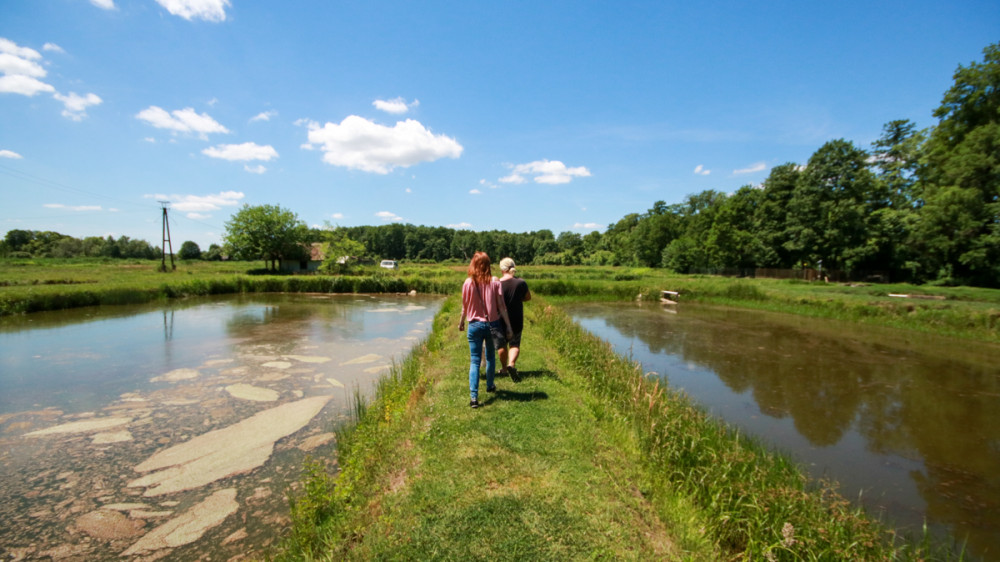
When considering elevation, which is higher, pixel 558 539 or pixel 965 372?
pixel 558 539

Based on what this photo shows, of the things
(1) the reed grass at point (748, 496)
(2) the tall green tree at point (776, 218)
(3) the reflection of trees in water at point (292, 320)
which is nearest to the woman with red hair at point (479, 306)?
(1) the reed grass at point (748, 496)

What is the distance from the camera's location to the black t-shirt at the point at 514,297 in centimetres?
621

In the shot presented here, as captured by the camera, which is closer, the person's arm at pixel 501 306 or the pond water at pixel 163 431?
the pond water at pixel 163 431

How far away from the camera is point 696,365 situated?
38.0 feet

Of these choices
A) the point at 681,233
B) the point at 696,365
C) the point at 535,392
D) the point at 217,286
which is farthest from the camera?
the point at 681,233

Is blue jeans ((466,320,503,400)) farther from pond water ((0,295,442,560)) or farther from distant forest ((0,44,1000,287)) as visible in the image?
distant forest ((0,44,1000,287))

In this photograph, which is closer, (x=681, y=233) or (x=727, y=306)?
(x=727, y=306)

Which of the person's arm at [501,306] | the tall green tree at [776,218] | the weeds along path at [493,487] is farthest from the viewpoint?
the tall green tree at [776,218]

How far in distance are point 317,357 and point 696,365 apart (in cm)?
1078

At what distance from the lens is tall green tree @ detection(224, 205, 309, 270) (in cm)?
4050

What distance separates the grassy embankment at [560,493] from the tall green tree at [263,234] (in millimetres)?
42107

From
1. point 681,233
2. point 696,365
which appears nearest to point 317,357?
point 696,365

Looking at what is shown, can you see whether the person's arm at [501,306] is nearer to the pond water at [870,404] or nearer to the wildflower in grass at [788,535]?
the wildflower in grass at [788,535]

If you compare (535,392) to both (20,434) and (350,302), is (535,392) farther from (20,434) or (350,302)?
(350,302)
